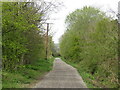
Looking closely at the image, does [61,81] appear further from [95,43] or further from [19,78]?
[95,43]

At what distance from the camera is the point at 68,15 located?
46281 mm

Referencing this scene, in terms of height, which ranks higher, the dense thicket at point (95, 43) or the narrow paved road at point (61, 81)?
the dense thicket at point (95, 43)

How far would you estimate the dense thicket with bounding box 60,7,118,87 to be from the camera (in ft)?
49.5

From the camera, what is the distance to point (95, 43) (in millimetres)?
23625

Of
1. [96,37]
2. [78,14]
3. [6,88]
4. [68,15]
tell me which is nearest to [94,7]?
[78,14]

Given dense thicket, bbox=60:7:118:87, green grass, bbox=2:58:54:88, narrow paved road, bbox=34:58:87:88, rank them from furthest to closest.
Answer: narrow paved road, bbox=34:58:87:88 < dense thicket, bbox=60:7:118:87 < green grass, bbox=2:58:54:88

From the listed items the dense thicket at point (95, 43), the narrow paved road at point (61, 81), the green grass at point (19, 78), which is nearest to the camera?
the green grass at point (19, 78)

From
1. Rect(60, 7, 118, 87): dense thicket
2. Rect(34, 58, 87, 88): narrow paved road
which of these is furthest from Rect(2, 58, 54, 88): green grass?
Rect(60, 7, 118, 87): dense thicket

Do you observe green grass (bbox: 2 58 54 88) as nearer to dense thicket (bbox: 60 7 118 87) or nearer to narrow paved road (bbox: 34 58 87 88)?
narrow paved road (bbox: 34 58 87 88)

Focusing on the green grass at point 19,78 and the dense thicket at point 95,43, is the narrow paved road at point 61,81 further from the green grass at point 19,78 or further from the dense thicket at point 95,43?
the dense thicket at point 95,43

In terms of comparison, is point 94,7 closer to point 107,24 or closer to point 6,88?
point 107,24

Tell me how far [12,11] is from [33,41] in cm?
1095

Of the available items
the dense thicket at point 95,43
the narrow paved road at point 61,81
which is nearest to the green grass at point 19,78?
the narrow paved road at point 61,81

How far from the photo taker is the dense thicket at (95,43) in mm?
15087
